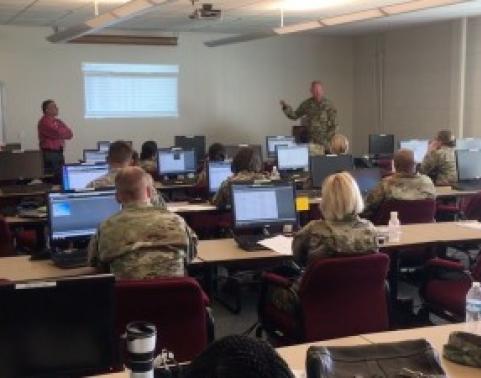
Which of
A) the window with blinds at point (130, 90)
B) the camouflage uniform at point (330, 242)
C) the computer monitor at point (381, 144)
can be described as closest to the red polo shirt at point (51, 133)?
the window with blinds at point (130, 90)

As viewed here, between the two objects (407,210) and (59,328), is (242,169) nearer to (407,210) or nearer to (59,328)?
(407,210)

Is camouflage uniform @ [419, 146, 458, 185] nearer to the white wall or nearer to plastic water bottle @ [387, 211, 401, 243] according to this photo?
plastic water bottle @ [387, 211, 401, 243]

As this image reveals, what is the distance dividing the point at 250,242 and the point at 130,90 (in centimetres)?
808

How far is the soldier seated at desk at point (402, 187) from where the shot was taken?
552cm

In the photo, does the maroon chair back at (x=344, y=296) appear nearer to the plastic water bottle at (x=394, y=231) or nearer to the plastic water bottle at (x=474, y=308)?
the plastic water bottle at (x=474, y=308)

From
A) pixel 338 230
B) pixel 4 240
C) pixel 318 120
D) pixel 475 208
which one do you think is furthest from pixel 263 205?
pixel 318 120

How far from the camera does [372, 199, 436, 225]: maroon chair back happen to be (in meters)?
5.37

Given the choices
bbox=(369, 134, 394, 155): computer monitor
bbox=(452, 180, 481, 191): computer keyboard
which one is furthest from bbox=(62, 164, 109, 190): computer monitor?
bbox=(369, 134, 394, 155): computer monitor

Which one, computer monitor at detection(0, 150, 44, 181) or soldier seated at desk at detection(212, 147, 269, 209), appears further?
computer monitor at detection(0, 150, 44, 181)

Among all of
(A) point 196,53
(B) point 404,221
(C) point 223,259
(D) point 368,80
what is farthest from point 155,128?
(C) point 223,259

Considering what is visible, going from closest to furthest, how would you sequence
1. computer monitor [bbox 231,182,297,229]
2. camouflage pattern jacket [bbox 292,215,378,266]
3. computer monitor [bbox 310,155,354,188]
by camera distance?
camouflage pattern jacket [bbox 292,215,378,266]
computer monitor [bbox 231,182,297,229]
computer monitor [bbox 310,155,354,188]

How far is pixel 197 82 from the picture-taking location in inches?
486

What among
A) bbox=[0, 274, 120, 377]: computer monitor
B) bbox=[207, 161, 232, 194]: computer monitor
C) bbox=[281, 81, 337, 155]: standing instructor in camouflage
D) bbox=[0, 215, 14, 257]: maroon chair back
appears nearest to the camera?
bbox=[0, 274, 120, 377]: computer monitor

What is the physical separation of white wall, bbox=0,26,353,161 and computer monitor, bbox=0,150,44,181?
3.93 meters
